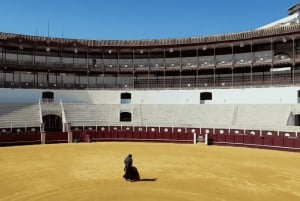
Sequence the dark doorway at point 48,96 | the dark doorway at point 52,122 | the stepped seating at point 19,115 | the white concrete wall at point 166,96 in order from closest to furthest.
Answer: the stepped seating at point 19,115, the white concrete wall at point 166,96, the dark doorway at point 52,122, the dark doorway at point 48,96

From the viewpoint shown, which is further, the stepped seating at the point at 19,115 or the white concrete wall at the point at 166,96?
the white concrete wall at the point at 166,96

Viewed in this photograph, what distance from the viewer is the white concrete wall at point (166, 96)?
3484 cm

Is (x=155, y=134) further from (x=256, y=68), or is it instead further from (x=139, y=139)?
(x=256, y=68)

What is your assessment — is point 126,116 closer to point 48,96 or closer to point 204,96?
point 204,96

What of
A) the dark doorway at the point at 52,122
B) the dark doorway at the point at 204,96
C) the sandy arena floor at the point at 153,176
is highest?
the dark doorway at the point at 204,96

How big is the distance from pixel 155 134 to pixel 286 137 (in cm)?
1249

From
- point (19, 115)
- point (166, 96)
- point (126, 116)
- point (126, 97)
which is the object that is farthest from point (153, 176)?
point (126, 97)

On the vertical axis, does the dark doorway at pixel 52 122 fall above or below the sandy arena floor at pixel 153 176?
above

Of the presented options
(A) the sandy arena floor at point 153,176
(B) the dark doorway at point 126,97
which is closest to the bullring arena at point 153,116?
(A) the sandy arena floor at point 153,176

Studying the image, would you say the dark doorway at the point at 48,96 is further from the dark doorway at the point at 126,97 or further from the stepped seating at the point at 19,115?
the dark doorway at the point at 126,97

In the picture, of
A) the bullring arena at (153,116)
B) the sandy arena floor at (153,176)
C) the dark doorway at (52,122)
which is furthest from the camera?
the dark doorway at (52,122)

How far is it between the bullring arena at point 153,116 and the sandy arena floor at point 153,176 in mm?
59

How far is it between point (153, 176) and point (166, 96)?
25.1 meters

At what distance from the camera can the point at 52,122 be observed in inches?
1512
